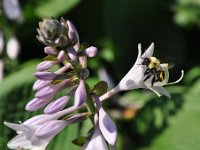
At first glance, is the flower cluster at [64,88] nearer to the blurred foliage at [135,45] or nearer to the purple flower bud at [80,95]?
the purple flower bud at [80,95]

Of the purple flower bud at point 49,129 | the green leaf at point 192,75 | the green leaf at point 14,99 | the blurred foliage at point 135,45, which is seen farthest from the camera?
the green leaf at point 192,75

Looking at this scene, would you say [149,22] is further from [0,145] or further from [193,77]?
[0,145]

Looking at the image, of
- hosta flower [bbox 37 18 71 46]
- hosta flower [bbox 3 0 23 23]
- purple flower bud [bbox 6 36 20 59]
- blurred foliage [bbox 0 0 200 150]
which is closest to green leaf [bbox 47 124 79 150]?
blurred foliage [bbox 0 0 200 150]

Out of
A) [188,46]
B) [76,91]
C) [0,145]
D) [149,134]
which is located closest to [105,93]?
[76,91]

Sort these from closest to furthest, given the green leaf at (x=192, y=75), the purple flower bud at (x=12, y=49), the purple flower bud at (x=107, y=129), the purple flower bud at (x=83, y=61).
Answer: the purple flower bud at (x=107, y=129) < the purple flower bud at (x=83, y=61) < the purple flower bud at (x=12, y=49) < the green leaf at (x=192, y=75)

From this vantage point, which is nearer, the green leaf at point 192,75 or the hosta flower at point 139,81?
the hosta flower at point 139,81

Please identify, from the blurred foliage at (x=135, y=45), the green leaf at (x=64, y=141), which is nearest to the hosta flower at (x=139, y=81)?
the green leaf at (x=64, y=141)

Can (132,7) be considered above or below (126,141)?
above

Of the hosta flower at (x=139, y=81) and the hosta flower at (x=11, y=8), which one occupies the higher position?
the hosta flower at (x=139, y=81)
